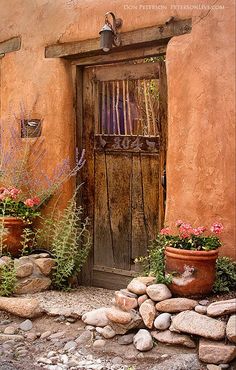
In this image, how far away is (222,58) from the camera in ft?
15.0

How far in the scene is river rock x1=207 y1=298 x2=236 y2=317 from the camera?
13.1ft

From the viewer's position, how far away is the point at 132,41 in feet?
17.3

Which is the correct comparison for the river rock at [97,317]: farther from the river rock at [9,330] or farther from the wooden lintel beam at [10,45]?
the wooden lintel beam at [10,45]

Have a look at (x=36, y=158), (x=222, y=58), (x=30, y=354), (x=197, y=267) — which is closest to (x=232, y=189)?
(x=197, y=267)

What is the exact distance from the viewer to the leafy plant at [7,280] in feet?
17.1

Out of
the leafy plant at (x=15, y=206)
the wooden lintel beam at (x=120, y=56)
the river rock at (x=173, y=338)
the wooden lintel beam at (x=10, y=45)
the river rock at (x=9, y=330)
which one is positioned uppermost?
the wooden lintel beam at (x=10, y=45)

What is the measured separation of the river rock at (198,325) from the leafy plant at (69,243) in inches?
63.9

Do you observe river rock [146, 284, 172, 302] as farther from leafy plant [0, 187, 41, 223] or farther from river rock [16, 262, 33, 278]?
leafy plant [0, 187, 41, 223]

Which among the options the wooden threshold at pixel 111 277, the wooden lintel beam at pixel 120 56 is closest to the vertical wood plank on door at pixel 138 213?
the wooden threshold at pixel 111 277

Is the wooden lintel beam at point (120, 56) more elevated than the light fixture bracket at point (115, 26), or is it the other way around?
the light fixture bracket at point (115, 26)

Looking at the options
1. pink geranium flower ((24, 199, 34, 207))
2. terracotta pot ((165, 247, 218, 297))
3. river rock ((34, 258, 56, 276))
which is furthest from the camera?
pink geranium flower ((24, 199, 34, 207))

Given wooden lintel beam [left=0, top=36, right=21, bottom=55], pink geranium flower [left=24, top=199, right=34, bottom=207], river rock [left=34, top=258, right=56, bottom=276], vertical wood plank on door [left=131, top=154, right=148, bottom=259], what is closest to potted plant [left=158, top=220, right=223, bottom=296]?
vertical wood plank on door [left=131, top=154, right=148, bottom=259]

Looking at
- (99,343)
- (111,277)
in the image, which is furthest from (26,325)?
(111,277)

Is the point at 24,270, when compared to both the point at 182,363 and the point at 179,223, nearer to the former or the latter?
the point at 179,223
